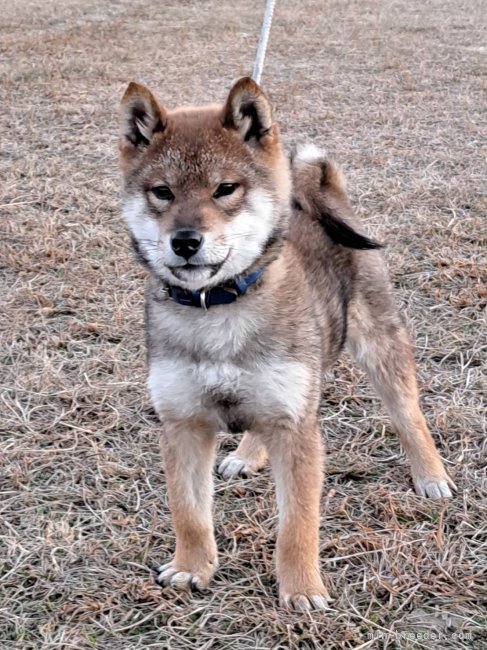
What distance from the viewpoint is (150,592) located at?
2885mm

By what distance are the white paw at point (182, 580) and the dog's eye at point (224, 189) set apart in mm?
1369

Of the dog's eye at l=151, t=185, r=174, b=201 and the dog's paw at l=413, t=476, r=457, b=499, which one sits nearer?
the dog's eye at l=151, t=185, r=174, b=201

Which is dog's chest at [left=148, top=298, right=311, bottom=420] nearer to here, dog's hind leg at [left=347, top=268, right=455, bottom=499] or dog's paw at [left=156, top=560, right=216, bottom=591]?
dog's paw at [left=156, top=560, right=216, bottom=591]

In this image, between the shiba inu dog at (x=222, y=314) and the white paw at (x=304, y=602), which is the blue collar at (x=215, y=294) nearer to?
the shiba inu dog at (x=222, y=314)

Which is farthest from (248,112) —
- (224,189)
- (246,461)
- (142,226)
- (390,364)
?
(246,461)

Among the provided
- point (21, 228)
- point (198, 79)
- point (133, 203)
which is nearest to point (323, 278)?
point (133, 203)

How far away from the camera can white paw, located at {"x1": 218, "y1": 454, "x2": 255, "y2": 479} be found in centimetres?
360

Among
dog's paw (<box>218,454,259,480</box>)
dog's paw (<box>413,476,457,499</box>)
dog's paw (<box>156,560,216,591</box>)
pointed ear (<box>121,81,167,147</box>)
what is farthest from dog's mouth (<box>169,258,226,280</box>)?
dog's paw (<box>413,476,457,499</box>)

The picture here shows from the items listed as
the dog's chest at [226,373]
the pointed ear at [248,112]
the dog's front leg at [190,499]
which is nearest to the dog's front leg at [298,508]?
the dog's chest at [226,373]

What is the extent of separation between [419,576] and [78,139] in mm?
6243

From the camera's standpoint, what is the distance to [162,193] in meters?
2.74

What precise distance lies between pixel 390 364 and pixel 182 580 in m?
1.30

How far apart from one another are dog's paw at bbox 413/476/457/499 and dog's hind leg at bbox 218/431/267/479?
70cm

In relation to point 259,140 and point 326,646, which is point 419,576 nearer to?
point 326,646
